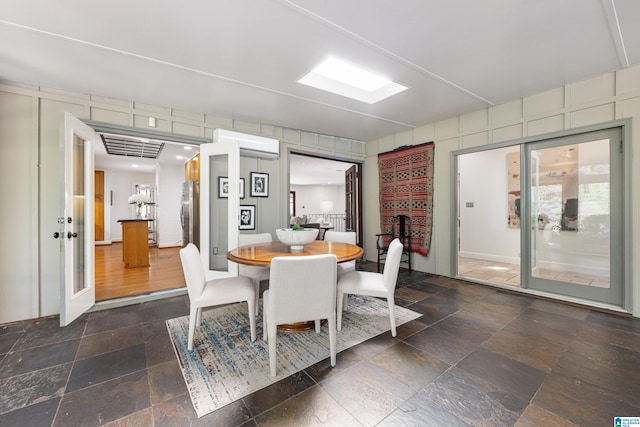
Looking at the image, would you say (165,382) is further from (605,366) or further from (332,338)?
(605,366)

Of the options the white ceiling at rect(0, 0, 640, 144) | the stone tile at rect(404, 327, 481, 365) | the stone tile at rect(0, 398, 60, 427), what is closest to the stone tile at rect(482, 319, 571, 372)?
the stone tile at rect(404, 327, 481, 365)

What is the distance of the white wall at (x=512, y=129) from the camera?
263cm

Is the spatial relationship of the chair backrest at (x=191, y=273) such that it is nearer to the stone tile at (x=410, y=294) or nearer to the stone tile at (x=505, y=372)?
the stone tile at (x=505, y=372)

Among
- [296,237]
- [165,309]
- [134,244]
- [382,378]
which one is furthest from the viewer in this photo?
[134,244]

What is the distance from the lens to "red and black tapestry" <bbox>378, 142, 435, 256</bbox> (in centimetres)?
436

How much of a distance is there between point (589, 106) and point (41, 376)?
5.60m

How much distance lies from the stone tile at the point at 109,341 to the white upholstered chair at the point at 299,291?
1.42 meters

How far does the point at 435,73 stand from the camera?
2.63 m

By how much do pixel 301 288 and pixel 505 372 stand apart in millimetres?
1553

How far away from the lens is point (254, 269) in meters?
2.91

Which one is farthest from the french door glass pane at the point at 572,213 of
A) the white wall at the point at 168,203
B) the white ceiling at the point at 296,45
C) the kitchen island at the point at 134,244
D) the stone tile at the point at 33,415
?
the white wall at the point at 168,203

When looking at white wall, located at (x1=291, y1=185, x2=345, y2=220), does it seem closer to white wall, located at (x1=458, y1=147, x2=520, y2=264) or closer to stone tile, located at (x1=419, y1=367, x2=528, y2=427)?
white wall, located at (x1=458, y1=147, x2=520, y2=264)

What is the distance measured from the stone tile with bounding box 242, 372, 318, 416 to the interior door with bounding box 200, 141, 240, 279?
1.96 m

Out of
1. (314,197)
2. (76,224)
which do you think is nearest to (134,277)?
(76,224)
